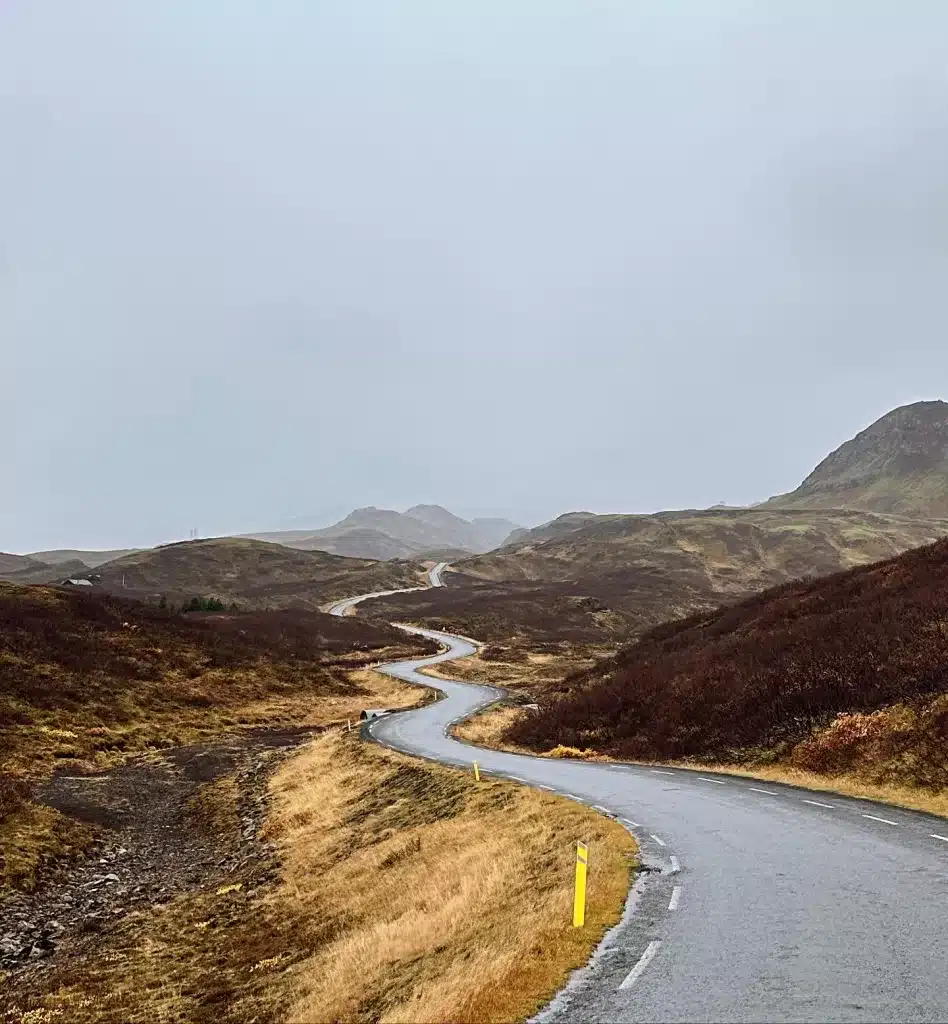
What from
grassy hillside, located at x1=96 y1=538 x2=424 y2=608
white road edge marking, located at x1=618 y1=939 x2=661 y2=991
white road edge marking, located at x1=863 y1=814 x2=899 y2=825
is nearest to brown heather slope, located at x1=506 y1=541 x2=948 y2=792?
white road edge marking, located at x1=863 y1=814 x2=899 y2=825

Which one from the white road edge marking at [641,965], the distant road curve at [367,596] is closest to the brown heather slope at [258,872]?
the white road edge marking at [641,965]

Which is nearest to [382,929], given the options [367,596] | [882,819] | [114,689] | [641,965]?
[641,965]

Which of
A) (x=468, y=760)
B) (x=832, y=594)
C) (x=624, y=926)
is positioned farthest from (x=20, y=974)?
(x=832, y=594)

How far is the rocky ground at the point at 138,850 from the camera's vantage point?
18391 mm

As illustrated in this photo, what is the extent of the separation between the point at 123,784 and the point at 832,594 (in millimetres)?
36197

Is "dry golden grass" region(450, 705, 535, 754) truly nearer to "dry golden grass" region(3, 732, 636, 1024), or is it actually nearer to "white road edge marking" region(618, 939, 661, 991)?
"dry golden grass" region(3, 732, 636, 1024)

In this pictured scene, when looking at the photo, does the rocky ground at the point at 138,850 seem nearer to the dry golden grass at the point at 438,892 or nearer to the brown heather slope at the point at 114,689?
the brown heather slope at the point at 114,689

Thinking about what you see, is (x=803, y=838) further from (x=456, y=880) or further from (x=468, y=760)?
(x=468, y=760)

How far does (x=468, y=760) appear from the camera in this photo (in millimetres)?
33281

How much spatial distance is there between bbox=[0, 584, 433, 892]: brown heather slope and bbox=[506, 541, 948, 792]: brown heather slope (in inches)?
844

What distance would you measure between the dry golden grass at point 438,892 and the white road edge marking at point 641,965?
0.77 m

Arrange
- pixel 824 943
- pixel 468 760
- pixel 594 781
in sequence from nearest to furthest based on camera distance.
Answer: pixel 824 943
pixel 594 781
pixel 468 760

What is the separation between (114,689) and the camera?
50094 mm

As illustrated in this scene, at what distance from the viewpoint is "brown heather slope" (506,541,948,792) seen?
24.3 metres
